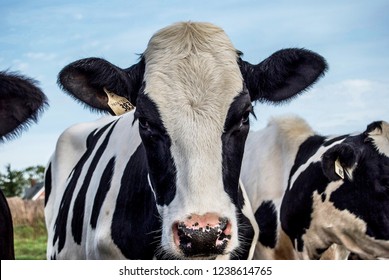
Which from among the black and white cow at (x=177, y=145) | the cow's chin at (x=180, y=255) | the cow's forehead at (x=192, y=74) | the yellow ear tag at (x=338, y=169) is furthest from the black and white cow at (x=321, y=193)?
the cow's chin at (x=180, y=255)

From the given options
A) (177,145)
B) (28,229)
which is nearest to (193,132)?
(177,145)

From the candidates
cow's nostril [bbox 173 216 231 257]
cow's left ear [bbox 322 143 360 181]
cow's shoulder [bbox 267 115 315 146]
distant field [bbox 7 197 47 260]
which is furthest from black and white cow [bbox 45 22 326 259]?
distant field [bbox 7 197 47 260]

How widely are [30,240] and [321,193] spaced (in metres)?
5.73

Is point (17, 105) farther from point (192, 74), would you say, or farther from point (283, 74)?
point (283, 74)

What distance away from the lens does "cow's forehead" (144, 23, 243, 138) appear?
2.59 meters

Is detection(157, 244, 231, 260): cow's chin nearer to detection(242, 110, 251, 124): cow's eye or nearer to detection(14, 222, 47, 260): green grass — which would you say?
detection(242, 110, 251, 124): cow's eye

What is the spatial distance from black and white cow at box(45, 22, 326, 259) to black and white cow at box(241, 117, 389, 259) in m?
1.01

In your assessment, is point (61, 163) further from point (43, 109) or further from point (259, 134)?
point (43, 109)

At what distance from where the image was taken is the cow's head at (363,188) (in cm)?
385

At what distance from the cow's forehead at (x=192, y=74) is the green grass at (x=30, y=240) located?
6.12 metres

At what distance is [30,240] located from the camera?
30.1 feet

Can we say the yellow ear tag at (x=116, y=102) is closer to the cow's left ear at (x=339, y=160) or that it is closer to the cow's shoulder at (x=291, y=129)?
the cow's left ear at (x=339, y=160)
